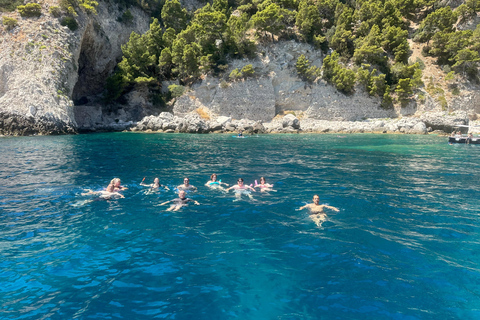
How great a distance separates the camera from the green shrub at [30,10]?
45.1 m

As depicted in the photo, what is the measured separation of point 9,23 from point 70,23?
841cm

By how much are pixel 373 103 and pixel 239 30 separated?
32239 millimetres

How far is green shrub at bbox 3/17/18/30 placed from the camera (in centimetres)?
4388

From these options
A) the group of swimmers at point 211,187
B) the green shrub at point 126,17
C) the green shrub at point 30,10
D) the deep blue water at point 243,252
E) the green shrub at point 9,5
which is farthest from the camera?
the green shrub at point 126,17

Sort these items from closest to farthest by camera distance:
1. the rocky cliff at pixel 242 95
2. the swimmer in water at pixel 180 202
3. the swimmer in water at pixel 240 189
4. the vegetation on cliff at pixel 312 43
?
the swimmer in water at pixel 180 202 < the swimmer in water at pixel 240 189 < the rocky cliff at pixel 242 95 < the vegetation on cliff at pixel 312 43

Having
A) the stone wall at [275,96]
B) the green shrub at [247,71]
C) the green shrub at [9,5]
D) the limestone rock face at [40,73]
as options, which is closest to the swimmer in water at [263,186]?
the limestone rock face at [40,73]

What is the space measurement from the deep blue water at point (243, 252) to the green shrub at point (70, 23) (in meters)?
41.4

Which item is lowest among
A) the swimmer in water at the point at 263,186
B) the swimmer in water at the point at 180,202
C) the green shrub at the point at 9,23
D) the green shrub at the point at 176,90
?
the swimmer in water at the point at 180,202

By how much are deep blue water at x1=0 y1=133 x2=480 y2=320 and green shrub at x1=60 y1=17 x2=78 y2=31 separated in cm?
4139

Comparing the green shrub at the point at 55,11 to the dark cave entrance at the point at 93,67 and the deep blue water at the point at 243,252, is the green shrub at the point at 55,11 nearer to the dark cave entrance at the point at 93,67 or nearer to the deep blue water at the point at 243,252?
the dark cave entrance at the point at 93,67

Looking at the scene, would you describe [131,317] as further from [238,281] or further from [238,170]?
[238,170]

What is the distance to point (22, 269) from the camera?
7375mm

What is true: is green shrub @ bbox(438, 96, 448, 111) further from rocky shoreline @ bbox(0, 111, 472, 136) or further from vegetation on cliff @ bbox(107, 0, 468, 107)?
rocky shoreline @ bbox(0, 111, 472, 136)

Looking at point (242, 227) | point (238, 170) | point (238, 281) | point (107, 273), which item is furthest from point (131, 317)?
point (238, 170)
